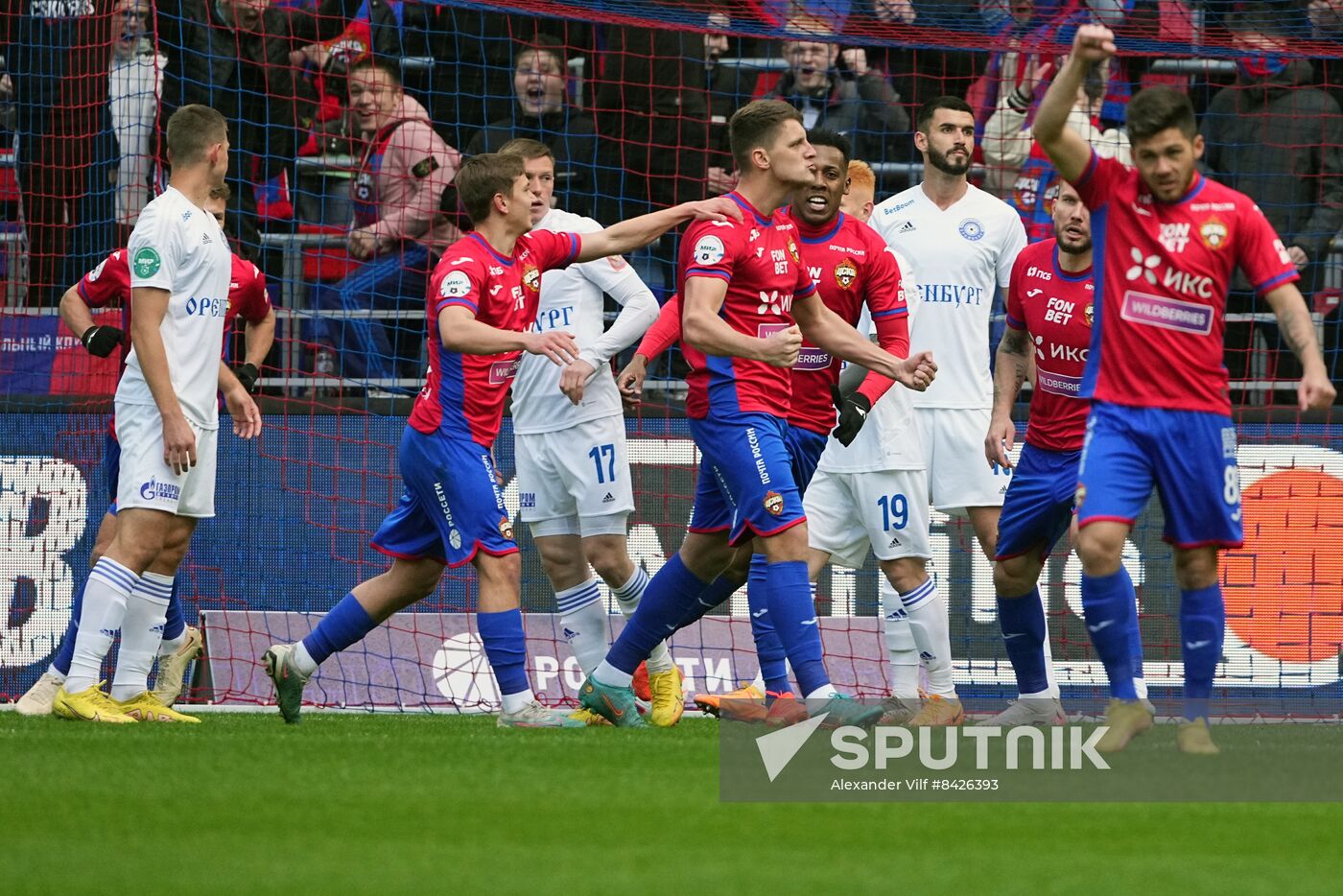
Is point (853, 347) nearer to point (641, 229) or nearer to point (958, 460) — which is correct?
point (641, 229)

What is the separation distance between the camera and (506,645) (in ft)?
23.0

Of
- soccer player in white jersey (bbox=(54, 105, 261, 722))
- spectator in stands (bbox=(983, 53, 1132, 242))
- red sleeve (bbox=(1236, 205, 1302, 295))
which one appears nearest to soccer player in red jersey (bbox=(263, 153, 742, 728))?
soccer player in white jersey (bbox=(54, 105, 261, 722))

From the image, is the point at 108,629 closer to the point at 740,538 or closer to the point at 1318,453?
the point at 740,538

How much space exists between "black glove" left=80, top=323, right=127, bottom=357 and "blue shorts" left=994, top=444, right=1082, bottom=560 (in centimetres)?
383

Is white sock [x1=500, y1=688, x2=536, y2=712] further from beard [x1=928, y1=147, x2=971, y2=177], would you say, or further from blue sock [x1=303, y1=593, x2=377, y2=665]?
beard [x1=928, y1=147, x2=971, y2=177]

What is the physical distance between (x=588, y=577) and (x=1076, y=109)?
4.29 meters

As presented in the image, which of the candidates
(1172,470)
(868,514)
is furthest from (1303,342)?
(868,514)

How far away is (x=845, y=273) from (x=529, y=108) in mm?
3840

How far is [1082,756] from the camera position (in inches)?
226

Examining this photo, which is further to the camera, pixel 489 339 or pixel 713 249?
pixel 713 249

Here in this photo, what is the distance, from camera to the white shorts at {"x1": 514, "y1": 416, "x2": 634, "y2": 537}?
8.12 meters

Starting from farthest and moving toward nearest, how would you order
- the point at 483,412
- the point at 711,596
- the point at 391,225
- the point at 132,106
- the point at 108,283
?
the point at 391,225, the point at 132,106, the point at 108,283, the point at 711,596, the point at 483,412

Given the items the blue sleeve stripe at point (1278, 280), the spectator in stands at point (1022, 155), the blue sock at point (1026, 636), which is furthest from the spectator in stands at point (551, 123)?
the blue sleeve stripe at point (1278, 280)

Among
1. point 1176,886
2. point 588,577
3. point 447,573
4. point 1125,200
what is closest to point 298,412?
point 447,573
